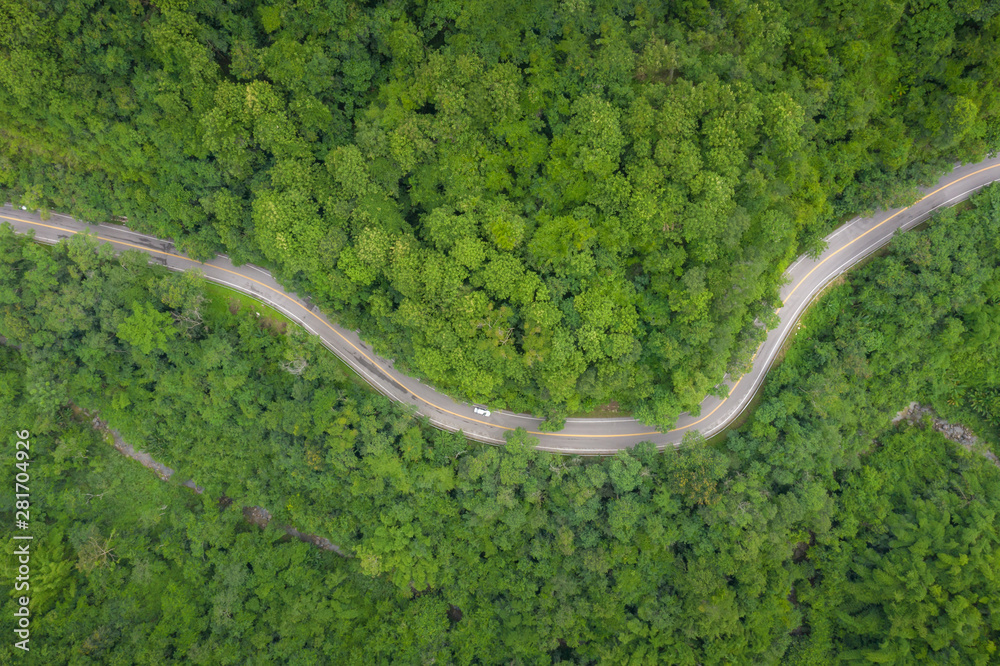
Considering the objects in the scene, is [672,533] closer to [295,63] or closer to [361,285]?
[361,285]

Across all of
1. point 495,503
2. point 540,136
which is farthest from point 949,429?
point 540,136

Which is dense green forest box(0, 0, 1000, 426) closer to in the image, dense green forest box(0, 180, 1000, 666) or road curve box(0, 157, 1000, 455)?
road curve box(0, 157, 1000, 455)

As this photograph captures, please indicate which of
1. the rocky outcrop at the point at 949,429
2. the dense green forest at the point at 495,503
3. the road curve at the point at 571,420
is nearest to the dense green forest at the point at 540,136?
the road curve at the point at 571,420

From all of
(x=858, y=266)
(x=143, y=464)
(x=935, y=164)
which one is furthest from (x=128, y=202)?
(x=935, y=164)

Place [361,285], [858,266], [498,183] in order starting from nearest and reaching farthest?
[498,183] → [361,285] → [858,266]

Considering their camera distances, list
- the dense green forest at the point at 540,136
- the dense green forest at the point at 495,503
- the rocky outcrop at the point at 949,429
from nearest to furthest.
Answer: the dense green forest at the point at 540,136
the dense green forest at the point at 495,503
the rocky outcrop at the point at 949,429

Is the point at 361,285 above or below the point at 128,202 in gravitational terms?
above

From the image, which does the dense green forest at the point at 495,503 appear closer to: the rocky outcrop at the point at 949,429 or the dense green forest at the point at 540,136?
the rocky outcrop at the point at 949,429
